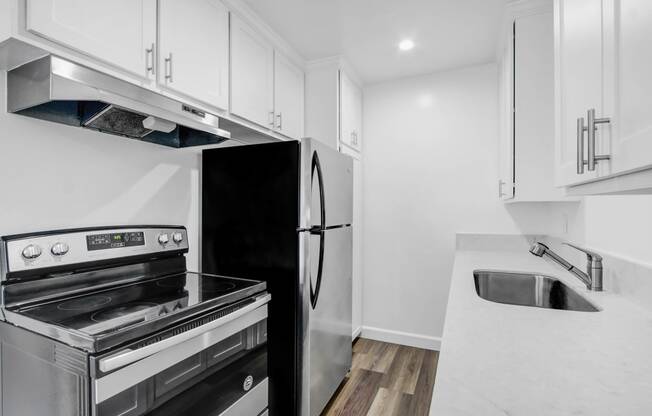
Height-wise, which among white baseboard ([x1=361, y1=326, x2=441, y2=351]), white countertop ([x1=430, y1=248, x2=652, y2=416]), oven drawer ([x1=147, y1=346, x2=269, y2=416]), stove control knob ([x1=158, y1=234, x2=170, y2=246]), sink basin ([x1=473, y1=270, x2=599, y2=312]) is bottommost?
white baseboard ([x1=361, y1=326, x2=441, y2=351])

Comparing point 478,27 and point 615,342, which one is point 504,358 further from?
point 478,27

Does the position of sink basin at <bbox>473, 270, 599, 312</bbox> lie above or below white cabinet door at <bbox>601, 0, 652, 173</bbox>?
below

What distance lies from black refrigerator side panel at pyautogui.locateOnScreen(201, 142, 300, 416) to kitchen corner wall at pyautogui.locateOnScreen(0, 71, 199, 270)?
0.61 feet

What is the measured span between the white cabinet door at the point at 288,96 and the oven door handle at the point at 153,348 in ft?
4.72

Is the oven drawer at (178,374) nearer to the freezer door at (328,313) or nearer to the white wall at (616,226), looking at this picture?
the freezer door at (328,313)

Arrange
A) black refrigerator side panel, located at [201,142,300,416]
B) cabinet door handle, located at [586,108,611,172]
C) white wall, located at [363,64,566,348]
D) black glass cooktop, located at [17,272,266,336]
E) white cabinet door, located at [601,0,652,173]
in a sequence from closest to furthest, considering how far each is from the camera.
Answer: white cabinet door, located at [601,0,652,173] < cabinet door handle, located at [586,108,611,172] < black glass cooktop, located at [17,272,266,336] < black refrigerator side panel, located at [201,142,300,416] < white wall, located at [363,64,566,348]

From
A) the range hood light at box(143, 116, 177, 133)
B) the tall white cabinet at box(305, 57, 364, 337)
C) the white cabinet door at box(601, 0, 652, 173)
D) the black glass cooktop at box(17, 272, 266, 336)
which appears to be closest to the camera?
the white cabinet door at box(601, 0, 652, 173)

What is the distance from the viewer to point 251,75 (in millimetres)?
2010

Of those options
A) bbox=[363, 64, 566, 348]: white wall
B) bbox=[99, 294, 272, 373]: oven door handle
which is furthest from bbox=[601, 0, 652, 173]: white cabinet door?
bbox=[363, 64, 566, 348]: white wall

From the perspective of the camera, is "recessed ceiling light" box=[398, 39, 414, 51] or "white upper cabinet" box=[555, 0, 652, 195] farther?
"recessed ceiling light" box=[398, 39, 414, 51]

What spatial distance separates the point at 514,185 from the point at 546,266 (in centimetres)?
59

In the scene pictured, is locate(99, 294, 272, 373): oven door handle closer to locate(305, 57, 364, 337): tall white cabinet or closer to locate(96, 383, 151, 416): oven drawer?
locate(96, 383, 151, 416): oven drawer

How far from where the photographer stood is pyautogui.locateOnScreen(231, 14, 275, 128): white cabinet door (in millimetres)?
1860

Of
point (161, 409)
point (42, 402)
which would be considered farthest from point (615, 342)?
point (42, 402)
